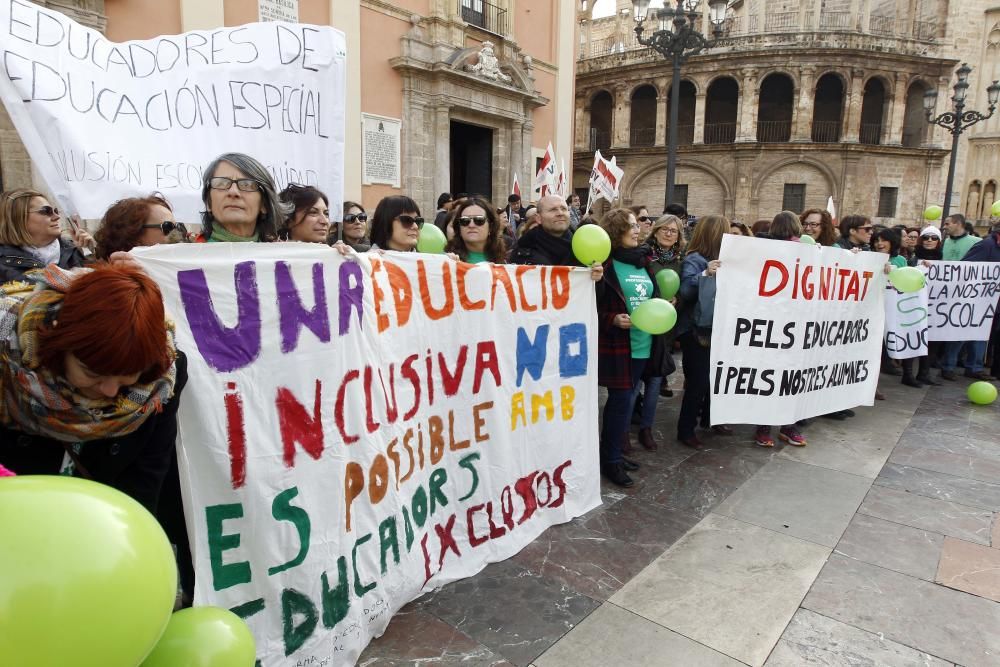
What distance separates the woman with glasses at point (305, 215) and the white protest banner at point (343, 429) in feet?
1.75

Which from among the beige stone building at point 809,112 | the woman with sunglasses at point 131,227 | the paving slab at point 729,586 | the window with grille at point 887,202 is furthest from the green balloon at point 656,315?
the window with grille at point 887,202

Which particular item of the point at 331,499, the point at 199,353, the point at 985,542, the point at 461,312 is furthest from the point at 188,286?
the point at 985,542

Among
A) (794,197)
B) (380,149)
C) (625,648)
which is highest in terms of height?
(794,197)

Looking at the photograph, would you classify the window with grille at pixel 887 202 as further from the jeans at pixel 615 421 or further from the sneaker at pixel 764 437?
the jeans at pixel 615 421

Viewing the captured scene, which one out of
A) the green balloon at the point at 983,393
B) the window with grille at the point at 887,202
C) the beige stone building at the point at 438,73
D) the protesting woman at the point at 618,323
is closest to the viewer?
the protesting woman at the point at 618,323

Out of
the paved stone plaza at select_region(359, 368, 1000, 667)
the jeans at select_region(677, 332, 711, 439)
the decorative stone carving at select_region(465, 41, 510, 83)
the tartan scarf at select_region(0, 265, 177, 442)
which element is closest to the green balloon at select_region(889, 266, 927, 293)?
the paved stone plaza at select_region(359, 368, 1000, 667)

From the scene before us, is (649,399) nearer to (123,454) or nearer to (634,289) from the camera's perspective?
(634,289)

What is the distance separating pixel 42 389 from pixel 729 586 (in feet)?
8.84

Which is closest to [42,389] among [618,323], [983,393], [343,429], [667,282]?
[343,429]

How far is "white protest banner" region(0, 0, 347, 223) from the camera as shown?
A: 2723mm

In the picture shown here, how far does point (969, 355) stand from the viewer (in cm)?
732

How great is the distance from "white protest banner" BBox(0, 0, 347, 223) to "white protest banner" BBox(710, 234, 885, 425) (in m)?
2.69

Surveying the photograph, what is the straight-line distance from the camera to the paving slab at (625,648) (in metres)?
2.28

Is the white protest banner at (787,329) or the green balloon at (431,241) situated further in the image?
the white protest banner at (787,329)
